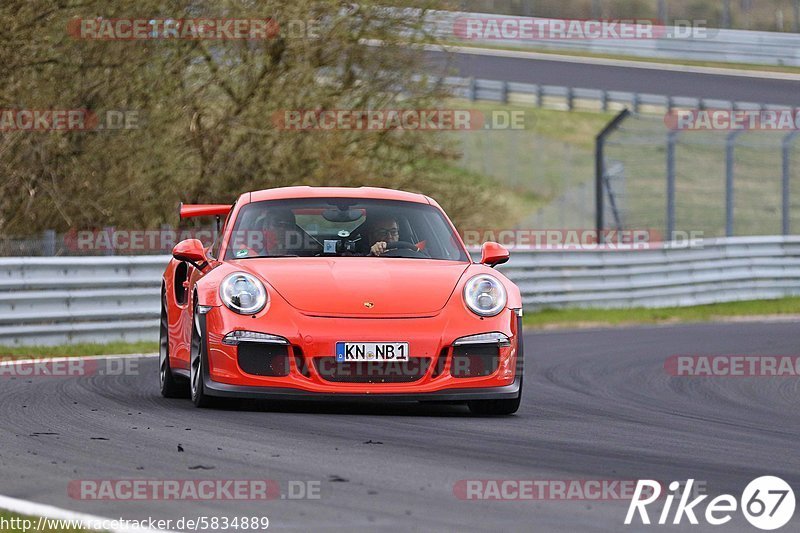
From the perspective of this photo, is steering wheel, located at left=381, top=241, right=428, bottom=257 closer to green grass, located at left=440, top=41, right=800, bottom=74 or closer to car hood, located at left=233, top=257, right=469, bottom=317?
car hood, located at left=233, top=257, right=469, bottom=317

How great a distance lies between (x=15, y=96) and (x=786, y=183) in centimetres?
1206

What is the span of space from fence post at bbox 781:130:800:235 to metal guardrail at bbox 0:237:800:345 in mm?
841

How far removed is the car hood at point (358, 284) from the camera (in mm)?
8492

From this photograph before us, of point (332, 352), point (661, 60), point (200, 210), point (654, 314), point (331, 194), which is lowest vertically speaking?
point (654, 314)

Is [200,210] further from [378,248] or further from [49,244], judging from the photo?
[49,244]

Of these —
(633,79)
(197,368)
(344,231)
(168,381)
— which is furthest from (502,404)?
(633,79)

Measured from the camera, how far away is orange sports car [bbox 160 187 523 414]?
8375 millimetres

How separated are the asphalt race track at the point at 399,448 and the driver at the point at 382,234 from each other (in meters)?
0.96

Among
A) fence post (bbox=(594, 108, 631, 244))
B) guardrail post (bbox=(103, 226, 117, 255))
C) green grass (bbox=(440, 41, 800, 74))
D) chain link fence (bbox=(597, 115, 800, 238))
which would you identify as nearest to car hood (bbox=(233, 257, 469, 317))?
guardrail post (bbox=(103, 226, 117, 255))

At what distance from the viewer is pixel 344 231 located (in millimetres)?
9594

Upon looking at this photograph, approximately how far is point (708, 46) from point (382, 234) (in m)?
32.2

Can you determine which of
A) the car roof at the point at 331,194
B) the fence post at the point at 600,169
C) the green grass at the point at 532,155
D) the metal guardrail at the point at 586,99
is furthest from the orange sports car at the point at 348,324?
the green grass at the point at 532,155

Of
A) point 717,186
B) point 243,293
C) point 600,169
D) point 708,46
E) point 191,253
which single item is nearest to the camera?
point 243,293

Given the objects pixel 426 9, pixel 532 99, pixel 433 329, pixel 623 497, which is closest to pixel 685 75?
pixel 532 99
